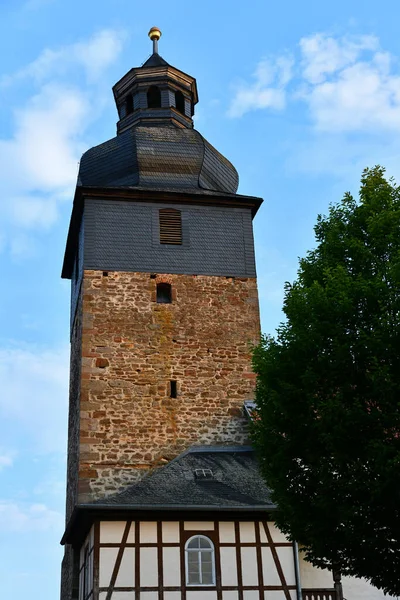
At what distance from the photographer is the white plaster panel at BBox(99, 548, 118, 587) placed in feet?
55.0

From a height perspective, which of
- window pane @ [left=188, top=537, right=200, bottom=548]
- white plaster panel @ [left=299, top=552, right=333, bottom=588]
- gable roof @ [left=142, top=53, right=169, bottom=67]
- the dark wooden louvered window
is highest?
gable roof @ [left=142, top=53, right=169, bottom=67]

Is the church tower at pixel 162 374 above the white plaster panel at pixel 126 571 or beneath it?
above

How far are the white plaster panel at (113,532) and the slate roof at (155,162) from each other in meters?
9.77

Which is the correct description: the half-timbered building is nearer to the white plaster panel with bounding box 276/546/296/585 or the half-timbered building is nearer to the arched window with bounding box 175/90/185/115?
the white plaster panel with bounding box 276/546/296/585

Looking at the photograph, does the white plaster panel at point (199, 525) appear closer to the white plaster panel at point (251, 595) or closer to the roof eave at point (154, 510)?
the roof eave at point (154, 510)

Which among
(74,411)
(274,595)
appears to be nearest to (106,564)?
(274,595)

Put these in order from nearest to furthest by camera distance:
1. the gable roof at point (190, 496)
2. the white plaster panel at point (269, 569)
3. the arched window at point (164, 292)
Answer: the white plaster panel at point (269, 569) → the gable roof at point (190, 496) → the arched window at point (164, 292)

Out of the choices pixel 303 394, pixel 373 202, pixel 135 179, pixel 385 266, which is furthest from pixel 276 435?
pixel 135 179

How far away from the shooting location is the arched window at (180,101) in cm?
2692

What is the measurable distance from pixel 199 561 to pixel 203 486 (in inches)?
70.9

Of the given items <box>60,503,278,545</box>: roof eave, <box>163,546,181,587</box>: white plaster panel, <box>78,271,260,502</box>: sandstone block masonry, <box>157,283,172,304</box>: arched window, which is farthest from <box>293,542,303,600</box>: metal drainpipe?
<box>157,283,172,304</box>: arched window

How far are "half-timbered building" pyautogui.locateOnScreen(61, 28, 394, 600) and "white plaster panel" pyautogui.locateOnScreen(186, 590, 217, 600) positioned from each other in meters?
0.04

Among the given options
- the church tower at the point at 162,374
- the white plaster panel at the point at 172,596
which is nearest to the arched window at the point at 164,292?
the church tower at the point at 162,374

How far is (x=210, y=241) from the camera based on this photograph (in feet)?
76.8
